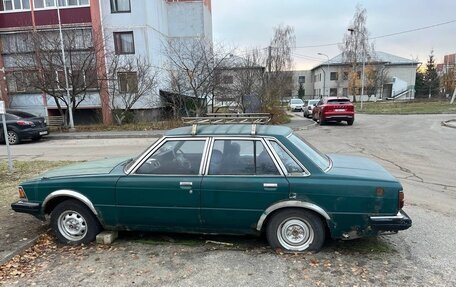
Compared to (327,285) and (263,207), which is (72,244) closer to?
(263,207)

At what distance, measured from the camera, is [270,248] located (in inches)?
158

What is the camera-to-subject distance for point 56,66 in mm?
19125

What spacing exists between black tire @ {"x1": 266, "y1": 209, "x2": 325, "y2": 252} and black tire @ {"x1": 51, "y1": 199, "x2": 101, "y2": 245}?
2177 mm

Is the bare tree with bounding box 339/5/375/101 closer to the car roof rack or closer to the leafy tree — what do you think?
the leafy tree

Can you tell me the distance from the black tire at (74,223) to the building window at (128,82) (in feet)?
57.6

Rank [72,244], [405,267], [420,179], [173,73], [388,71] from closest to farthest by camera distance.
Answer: [405,267] → [72,244] → [420,179] → [173,73] → [388,71]

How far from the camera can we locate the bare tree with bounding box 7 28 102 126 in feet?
62.7

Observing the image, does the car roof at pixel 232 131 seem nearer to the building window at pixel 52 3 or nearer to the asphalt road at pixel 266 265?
the asphalt road at pixel 266 265

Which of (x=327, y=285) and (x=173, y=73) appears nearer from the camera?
(x=327, y=285)

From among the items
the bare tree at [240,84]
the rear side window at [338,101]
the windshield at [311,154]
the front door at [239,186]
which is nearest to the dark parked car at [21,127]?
the bare tree at [240,84]

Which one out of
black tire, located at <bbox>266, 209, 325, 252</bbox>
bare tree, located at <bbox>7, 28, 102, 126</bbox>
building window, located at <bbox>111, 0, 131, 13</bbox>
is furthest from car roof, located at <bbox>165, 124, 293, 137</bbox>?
building window, located at <bbox>111, 0, 131, 13</bbox>

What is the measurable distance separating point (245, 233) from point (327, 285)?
3.53ft

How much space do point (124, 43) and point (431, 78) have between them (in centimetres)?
6092

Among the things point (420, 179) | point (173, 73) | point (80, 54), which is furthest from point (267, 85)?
point (420, 179)
